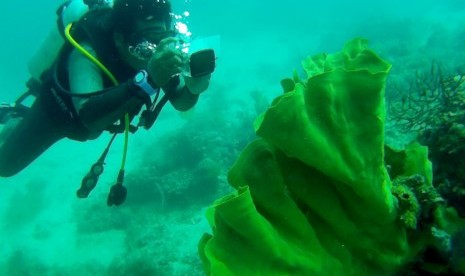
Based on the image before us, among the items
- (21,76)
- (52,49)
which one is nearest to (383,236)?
(52,49)

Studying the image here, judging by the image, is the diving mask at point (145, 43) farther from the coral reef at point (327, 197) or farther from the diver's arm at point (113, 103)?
the coral reef at point (327, 197)

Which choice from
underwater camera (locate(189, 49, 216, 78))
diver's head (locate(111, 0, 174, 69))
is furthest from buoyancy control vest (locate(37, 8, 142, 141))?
underwater camera (locate(189, 49, 216, 78))

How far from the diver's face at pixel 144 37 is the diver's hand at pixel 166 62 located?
678 mm

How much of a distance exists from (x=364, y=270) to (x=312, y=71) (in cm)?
94

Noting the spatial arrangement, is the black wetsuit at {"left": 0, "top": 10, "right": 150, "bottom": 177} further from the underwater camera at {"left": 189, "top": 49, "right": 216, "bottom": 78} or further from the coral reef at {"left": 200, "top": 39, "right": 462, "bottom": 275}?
the coral reef at {"left": 200, "top": 39, "right": 462, "bottom": 275}

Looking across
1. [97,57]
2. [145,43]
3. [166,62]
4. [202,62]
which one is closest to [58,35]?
[97,57]

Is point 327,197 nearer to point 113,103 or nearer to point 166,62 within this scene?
point 166,62

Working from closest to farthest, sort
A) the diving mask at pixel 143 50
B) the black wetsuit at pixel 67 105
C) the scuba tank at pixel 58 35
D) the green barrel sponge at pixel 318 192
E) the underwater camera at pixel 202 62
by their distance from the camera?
1. the green barrel sponge at pixel 318 192
2. the underwater camera at pixel 202 62
3. the black wetsuit at pixel 67 105
4. the diving mask at pixel 143 50
5. the scuba tank at pixel 58 35

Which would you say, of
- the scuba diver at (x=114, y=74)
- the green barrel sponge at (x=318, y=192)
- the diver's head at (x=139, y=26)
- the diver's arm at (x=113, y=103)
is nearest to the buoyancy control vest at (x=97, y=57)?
the scuba diver at (x=114, y=74)

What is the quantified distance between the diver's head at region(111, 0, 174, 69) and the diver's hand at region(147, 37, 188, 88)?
2.22ft

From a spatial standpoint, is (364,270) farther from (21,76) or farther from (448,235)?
(21,76)

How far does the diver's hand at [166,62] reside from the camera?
12.1ft

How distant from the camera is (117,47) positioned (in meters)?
4.59

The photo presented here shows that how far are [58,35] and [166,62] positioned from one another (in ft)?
8.77
